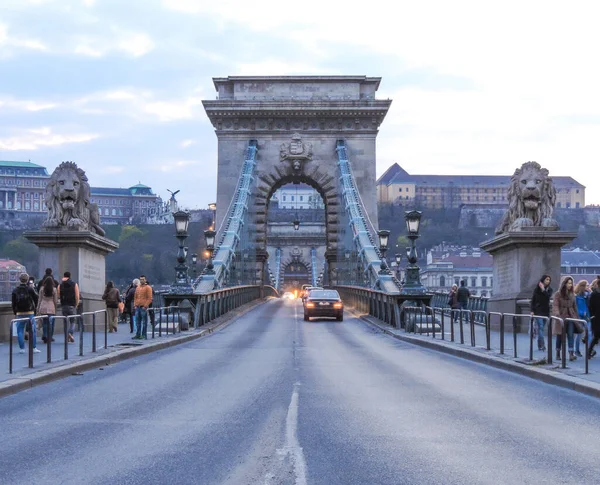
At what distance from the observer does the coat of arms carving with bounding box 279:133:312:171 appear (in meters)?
60.4

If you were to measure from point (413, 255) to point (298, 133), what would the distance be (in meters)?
33.2

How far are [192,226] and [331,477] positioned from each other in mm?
175116

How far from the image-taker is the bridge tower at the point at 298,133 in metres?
60.1

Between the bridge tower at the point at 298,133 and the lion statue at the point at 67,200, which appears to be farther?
the bridge tower at the point at 298,133

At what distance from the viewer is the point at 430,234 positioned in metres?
183

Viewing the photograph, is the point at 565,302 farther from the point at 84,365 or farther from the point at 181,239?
the point at 181,239

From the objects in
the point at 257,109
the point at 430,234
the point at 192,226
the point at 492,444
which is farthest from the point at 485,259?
the point at 492,444

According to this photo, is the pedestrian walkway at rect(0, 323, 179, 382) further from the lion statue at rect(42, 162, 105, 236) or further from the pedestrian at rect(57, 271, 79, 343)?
the lion statue at rect(42, 162, 105, 236)

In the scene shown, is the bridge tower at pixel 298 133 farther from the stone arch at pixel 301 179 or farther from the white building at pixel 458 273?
the white building at pixel 458 273

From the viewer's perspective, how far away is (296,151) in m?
60.3

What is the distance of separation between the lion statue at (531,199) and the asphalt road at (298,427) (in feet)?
27.9

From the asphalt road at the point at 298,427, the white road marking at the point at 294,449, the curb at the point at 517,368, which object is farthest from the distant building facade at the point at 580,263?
the white road marking at the point at 294,449

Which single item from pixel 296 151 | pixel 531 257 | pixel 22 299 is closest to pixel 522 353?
pixel 531 257

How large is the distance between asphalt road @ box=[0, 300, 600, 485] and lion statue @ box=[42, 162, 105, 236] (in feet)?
27.9
